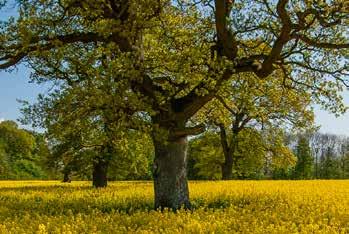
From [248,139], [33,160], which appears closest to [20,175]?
[33,160]

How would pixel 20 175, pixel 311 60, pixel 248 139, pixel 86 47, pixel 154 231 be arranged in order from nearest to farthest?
pixel 154 231 < pixel 311 60 < pixel 86 47 < pixel 248 139 < pixel 20 175

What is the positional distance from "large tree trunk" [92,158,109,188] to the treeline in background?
29 cm

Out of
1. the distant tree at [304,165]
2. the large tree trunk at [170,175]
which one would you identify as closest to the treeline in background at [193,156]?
the distant tree at [304,165]

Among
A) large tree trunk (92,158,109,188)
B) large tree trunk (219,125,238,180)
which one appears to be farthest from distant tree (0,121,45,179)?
large tree trunk (92,158,109,188)

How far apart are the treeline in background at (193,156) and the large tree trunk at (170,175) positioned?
1.63 metres

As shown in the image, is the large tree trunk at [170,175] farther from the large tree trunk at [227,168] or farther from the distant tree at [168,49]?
the large tree trunk at [227,168]

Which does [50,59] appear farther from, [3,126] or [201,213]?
[3,126]

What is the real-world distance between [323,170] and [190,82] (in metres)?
89.2

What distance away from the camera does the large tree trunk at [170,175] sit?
54.9 feet

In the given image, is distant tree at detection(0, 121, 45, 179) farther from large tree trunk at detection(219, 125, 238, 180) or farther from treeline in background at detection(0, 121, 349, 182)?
large tree trunk at detection(219, 125, 238, 180)

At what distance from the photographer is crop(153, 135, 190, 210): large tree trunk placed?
16.7 metres

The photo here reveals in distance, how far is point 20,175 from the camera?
101 m

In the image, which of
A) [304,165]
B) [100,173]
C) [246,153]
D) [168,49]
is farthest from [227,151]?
[304,165]

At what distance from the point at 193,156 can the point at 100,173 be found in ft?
155
